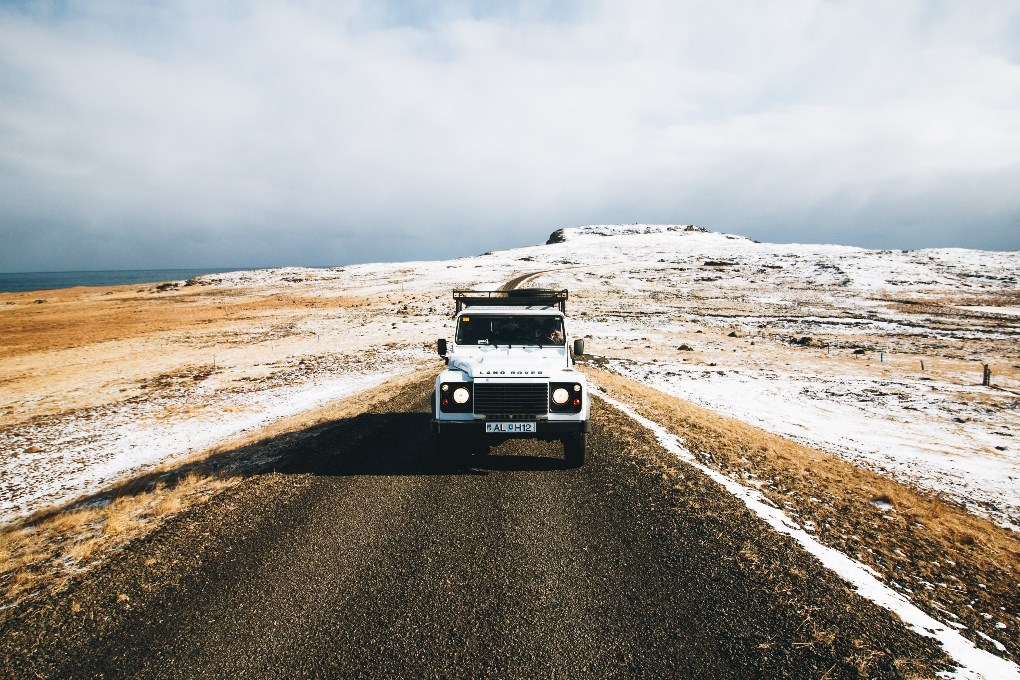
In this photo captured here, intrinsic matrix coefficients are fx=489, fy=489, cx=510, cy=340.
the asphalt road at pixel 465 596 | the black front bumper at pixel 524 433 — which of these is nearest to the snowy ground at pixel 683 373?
the asphalt road at pixel 465 596

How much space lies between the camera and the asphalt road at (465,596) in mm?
4340

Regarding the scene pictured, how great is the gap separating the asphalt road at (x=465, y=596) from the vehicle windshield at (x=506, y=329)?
125 inches

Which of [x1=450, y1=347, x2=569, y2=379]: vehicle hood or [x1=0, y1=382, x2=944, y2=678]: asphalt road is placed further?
[x1=450, y1=347, x2=569, y2=379]: vehicle hood

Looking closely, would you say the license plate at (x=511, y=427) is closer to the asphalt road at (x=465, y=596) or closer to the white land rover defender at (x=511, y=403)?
the white land rover defender at (x=511, y=403)

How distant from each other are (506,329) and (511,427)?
8.77 ft

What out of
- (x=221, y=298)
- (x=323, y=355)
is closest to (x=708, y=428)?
(x=323, y=355)

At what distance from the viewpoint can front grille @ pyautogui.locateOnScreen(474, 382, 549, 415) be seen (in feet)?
27.2

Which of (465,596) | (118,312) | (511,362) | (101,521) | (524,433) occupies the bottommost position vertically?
(101,521)

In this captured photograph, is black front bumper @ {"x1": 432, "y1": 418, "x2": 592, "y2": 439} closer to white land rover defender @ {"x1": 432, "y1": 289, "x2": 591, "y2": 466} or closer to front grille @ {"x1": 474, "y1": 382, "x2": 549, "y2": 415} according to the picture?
white land rover defender @ {"x1": 432, "y1": 289, "x2": 591, "y2": 466}

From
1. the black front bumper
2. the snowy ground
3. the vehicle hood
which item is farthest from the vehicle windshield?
the snowy ground

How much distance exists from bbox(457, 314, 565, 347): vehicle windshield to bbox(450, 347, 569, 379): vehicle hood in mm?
427

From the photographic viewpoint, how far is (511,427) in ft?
27.0

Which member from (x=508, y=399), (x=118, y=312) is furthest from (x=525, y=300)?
(x=118, y=312)

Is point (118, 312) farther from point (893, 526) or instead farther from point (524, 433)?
point (893, 526)
